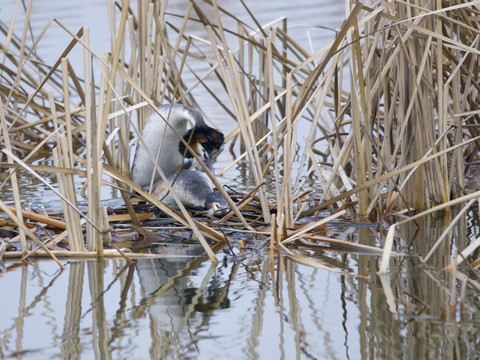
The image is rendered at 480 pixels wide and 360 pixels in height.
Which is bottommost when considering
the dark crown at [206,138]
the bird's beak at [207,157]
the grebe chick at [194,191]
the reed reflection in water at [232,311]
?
the reed reflection in water at [232,311]

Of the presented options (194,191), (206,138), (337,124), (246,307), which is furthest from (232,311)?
(206,138)

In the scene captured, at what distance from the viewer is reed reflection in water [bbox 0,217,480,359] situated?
1.73 meters

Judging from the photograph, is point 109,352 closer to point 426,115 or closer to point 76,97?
point 426,115

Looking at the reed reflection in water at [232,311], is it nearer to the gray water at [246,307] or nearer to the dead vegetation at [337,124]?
the gray water at [246,307]

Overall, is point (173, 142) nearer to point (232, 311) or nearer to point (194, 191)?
point (194, 191)

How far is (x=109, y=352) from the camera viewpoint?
1742mm

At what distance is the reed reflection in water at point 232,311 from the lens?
173 cm

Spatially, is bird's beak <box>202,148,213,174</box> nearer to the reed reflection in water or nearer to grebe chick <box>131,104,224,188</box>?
grebe chick <box>131,104,224,188</box>

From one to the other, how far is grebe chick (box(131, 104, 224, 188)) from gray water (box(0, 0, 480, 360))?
94 centimetres

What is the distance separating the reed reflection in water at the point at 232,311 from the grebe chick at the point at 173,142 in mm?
1101

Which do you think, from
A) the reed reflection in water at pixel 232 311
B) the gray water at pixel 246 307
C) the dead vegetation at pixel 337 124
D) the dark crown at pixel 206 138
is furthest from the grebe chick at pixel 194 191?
the reed reflection in water at pixel 232 311

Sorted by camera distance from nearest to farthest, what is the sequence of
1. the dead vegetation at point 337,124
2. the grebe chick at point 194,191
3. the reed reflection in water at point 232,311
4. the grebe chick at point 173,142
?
1. the reed reflection in water at point 232,311
2. the dead vegetation at point 337,124
3. the grebe chick at point 194,191
4. the grebe chick at point 173,142

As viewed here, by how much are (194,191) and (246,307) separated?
1.23m

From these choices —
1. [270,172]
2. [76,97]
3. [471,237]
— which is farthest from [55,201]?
[76,97]
